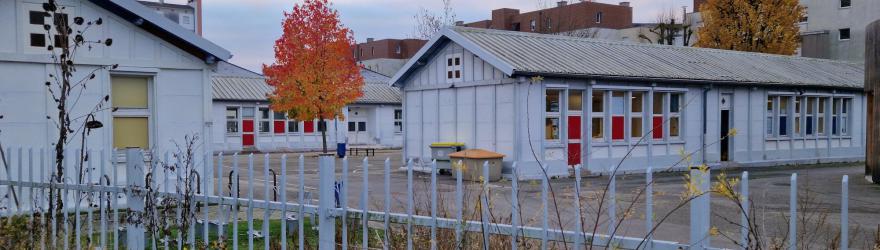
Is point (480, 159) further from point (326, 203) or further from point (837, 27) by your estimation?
point (837, 27)

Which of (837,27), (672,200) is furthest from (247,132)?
(837,27)

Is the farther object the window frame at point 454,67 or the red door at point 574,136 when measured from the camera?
the window frame at point 454,67

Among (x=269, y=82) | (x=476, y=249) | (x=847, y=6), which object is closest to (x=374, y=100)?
(x=269, y=82)

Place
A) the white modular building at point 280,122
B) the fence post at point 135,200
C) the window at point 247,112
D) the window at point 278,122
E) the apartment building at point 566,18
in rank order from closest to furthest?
the fence post at point 135,200, the white modular building at point 280,122, the window at point 247,112, the window at point 278,122, the apartment building at point 566,18

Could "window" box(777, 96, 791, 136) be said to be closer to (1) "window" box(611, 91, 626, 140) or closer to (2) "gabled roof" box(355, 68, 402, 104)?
(1) "window" box(611, 91, 626, 140)

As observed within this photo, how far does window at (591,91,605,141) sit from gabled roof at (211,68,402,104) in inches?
768

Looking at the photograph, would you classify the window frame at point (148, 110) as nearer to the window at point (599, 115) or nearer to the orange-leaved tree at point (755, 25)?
the window at point (599, 115)

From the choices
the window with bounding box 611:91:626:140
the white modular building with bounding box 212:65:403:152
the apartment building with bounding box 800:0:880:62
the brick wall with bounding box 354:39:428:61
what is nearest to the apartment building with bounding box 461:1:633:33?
the brick wall with bounding box 354:39:428:61

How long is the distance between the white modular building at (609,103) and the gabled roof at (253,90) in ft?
52.6

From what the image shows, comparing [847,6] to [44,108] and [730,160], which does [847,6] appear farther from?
[44,108]

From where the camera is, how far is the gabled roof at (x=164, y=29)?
12656 mm

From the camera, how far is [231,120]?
1494 inches

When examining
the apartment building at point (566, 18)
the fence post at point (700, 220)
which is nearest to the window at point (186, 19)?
the apartment building at point (566, 18)

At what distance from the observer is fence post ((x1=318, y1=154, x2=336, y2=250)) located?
4957 millimetres
